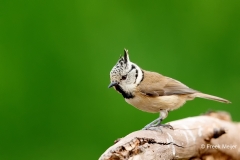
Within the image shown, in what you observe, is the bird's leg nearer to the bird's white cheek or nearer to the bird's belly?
the bird's belly

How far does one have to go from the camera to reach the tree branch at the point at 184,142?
2.49m

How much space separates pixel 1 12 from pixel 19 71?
631mm

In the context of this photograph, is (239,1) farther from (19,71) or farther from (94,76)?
(19,71)

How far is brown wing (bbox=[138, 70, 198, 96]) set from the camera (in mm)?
3162

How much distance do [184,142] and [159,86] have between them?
475 millimetres

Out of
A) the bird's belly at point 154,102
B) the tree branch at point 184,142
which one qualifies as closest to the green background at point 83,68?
the tree branch at point 184,142

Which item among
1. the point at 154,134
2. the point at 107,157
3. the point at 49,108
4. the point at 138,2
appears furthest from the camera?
the point at 138,2

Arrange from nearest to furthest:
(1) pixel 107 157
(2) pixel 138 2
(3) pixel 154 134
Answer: (1) pixel 107 157 < (3) pixel 154 134 < (2) pixel 138 2

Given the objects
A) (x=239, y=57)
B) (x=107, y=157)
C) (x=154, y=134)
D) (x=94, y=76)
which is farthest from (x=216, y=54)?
(x=107, y=157)

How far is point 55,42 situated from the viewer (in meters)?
4.75

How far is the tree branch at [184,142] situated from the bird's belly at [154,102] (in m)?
0.12

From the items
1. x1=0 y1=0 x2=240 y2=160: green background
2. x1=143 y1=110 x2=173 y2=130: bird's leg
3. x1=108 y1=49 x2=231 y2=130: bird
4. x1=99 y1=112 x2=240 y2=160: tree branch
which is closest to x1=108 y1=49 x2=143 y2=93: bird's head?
x1=108 y1=49 x2=231 y2=130: bird

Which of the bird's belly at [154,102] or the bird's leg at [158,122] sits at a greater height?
the bird's belly at [154,102]

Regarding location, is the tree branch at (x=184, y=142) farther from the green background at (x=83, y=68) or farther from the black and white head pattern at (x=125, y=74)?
the green background at (x=83, y=68)
